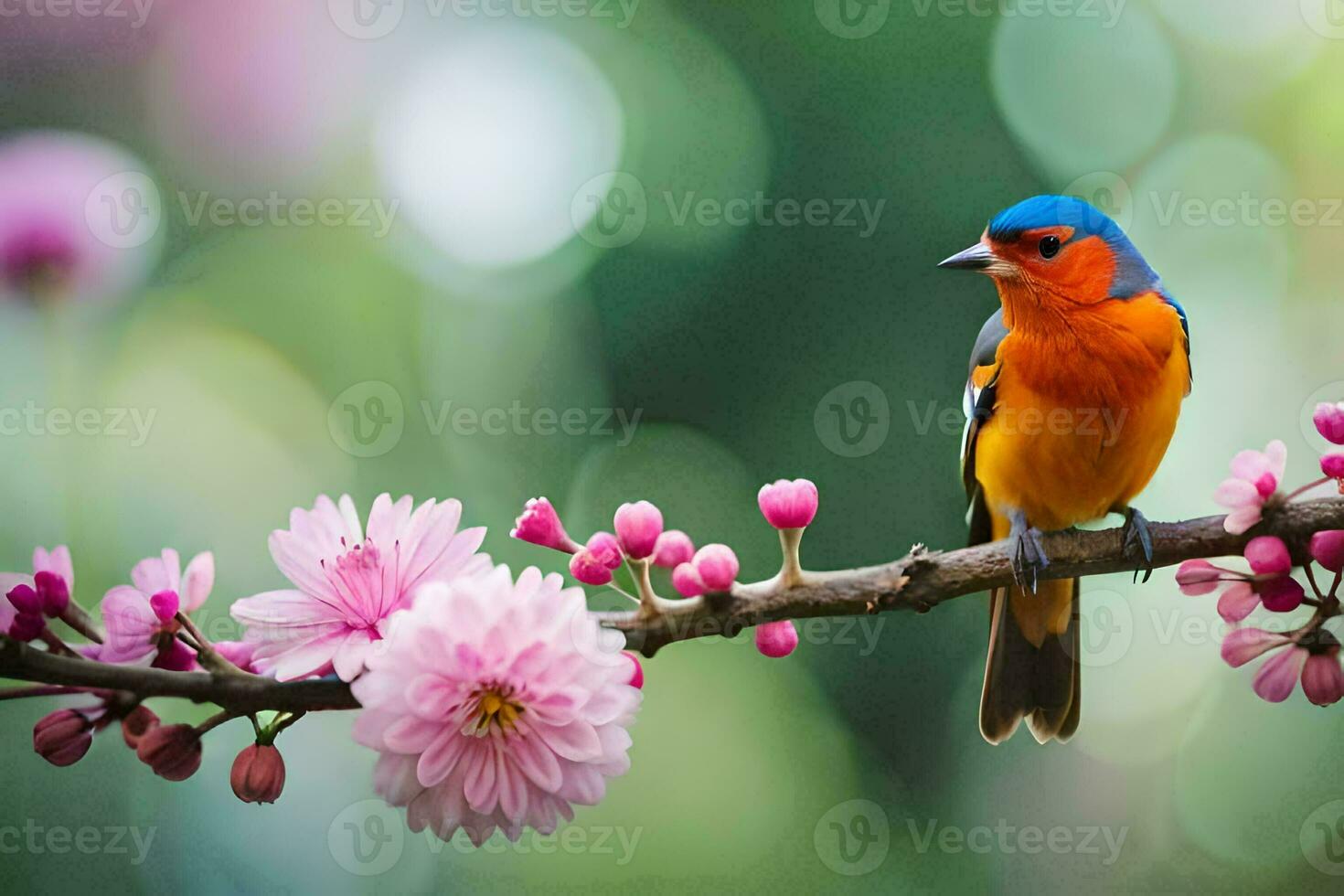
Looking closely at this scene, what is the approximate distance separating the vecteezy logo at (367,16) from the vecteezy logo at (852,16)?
0.49 meters

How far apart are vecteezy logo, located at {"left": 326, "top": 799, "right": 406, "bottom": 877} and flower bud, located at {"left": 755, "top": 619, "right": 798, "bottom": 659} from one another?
20.4 inches

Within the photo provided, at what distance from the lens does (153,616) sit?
0.58 m

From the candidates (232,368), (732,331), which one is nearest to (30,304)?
(232,368)

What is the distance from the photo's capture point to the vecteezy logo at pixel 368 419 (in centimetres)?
112

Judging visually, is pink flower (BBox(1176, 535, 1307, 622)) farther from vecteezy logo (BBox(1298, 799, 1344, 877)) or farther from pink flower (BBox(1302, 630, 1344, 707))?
vecteezy logo (BBox(1298, 799, 1344, 877))

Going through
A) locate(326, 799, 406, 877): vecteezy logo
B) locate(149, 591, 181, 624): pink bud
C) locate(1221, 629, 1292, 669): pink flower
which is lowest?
locate(326, 799, 406, 877): vecteezy logo

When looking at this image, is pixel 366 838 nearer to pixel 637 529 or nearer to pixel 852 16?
pixel 637 529

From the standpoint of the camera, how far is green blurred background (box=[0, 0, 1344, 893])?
3.22ft

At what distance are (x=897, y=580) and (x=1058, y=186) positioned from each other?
2.28ft

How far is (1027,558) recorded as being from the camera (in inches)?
28.2

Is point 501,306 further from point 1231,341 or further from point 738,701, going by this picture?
point 1231,341

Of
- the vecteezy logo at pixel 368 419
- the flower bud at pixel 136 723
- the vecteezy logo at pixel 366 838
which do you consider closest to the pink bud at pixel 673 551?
the flower bud at pixel 136 723

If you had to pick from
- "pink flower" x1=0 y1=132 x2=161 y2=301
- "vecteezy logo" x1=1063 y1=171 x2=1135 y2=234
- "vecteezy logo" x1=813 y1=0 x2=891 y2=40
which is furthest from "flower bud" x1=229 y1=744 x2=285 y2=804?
"vecteezy logo" x1=813 y1=0 x2=891 y2=40

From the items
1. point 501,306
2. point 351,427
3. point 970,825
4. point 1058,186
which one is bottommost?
point 970,825
